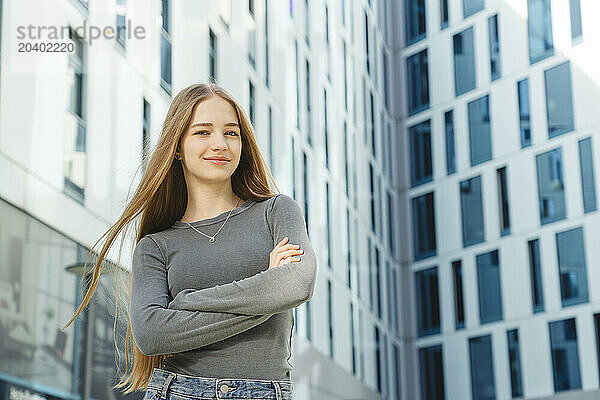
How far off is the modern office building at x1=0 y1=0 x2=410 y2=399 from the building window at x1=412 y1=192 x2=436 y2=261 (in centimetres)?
769

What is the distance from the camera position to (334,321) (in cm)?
2641

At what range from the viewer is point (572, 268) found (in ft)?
101

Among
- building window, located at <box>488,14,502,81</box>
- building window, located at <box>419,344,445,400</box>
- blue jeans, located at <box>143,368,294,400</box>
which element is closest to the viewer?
blue jeans, located at <box>143,368,294,400</box>

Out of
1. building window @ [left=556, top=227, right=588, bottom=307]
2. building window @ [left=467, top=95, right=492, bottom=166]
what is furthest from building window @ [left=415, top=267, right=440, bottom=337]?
building window @ [left=556, top=227, right=588, bottom=307]

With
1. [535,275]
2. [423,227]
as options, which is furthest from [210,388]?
[423,227]

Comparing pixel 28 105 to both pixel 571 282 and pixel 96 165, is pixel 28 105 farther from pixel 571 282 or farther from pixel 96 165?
pixel 571 282

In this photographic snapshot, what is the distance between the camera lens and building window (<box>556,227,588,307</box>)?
30484mm

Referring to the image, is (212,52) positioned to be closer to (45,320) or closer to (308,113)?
(45,320)

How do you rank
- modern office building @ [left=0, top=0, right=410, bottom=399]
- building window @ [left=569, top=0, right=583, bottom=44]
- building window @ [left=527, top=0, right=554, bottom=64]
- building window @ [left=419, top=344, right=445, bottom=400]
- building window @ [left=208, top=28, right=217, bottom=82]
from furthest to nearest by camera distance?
1. building window @ [left=419, top=344, right=445, bottom=400]
2. building window @ [left=527, top=0, right=554, bottom=64]
3. building window @ [left=569, top=0, right=583, bottom=44]
4. building window @ [left=208, top=28, right=217, bottom=82]
5. modern office building @ [left=0, top=0, right=410, bottom=399]

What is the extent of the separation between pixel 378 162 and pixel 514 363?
8.17 meters

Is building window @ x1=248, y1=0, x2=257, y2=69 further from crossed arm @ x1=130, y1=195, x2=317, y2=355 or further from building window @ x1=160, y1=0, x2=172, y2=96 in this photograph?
crossed arm @ x1=130, y1=195, x2=317, y2=355

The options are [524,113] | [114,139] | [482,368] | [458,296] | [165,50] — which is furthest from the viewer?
[458,296]

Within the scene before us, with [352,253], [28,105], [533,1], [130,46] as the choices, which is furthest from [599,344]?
[28,105]

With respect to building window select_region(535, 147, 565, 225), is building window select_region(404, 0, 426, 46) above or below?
above
